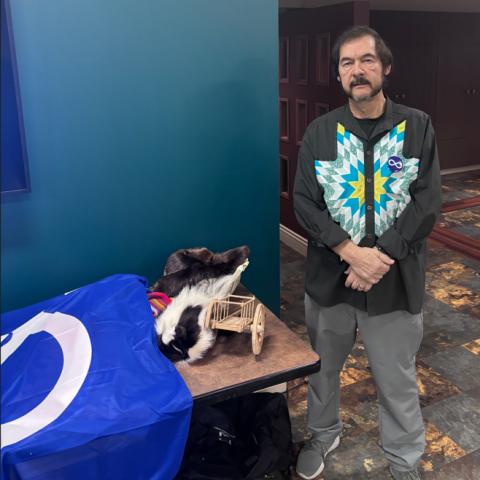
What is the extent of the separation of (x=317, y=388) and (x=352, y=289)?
1.35 ft

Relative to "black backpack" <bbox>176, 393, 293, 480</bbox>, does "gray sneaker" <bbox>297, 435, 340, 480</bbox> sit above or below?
below

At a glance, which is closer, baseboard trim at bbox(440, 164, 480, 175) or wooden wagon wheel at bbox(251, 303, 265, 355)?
wooden wagon wheel at bbox(251, 303, 265, 355)

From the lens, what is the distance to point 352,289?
1.69 meters

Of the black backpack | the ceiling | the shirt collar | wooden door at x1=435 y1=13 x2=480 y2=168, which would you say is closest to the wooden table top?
the black backpack

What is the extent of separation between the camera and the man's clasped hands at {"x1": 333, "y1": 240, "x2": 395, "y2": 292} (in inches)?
62.4

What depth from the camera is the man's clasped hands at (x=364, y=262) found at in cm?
158

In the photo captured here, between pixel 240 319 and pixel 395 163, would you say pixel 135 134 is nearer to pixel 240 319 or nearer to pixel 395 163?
pixel 240 319

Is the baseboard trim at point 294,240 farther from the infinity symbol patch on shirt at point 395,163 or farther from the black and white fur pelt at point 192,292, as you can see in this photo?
the infinity symbol patch on shirt at point 395,163

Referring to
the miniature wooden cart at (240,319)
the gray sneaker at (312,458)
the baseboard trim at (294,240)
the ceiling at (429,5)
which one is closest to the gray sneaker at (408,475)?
the gray sneaker at (312,458)

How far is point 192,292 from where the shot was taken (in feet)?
5.65

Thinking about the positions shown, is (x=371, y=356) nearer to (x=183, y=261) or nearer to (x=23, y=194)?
(x=183, y=261)

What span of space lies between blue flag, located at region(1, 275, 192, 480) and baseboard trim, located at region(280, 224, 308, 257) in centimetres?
253

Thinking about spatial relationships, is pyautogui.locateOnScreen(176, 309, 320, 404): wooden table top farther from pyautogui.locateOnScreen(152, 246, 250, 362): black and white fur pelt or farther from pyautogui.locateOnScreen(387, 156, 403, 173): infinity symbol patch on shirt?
pyautogui.locateOnScreen(387, 156, 403, 173): infinity symbol patch on shirt

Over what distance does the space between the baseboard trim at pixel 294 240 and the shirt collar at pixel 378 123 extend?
2.38 metres
